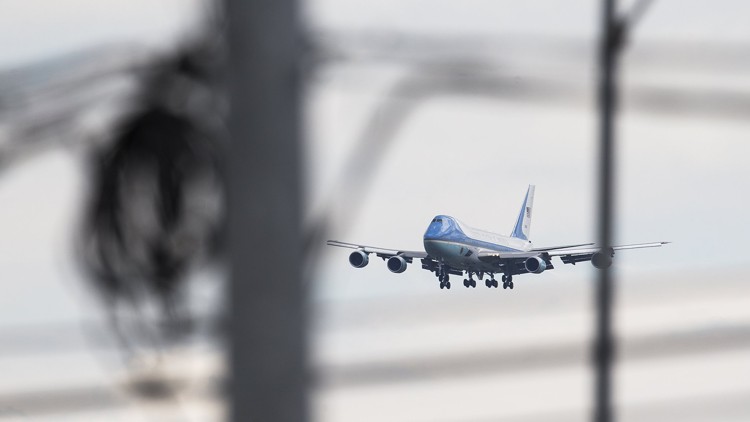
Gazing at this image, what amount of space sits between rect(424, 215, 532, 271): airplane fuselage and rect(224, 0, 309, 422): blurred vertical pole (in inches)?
1748

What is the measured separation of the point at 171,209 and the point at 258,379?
773 millimetres

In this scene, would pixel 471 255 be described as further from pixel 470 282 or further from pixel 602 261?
pixel 602 261

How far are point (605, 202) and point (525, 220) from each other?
61.0m

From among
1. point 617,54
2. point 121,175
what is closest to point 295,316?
point 121,175

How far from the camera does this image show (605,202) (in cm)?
549

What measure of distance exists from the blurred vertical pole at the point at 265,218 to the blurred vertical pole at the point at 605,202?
1960 millimetres

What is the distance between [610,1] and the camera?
5.42 metres

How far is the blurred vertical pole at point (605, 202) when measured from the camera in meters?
5.34

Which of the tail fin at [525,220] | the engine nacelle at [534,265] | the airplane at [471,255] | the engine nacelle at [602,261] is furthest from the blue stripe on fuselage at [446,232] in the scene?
the engine nacelle at [602,261]

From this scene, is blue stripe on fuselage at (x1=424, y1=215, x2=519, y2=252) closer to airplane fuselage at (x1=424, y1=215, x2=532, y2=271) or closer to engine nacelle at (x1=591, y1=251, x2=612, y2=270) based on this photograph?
airplane fuselage at (x1=424, y1=215, x2=532, y2=271)

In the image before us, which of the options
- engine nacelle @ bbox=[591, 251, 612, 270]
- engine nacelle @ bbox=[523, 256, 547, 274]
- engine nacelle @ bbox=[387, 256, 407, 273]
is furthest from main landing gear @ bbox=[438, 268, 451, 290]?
engine nacelle @ bbox=[591, 251, 612, 270]

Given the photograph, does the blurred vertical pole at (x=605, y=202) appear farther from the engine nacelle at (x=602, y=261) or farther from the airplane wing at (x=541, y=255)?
the airplane wing at (x=541, y=255)

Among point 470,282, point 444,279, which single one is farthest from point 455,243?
point 470,282

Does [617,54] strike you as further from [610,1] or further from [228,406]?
[228,406]
